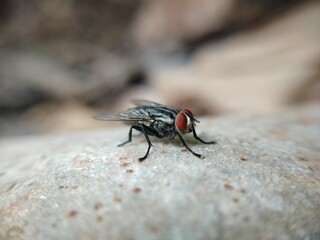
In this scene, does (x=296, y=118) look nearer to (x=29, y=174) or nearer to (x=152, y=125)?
(x=152, y=125)

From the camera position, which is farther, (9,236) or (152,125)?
(152,125)

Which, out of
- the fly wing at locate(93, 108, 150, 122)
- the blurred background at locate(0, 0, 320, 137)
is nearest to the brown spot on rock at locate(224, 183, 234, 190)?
the fly wing at locate(93, 108, 150, 122)

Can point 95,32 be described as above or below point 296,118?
above

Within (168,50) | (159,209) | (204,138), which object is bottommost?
(159,209)

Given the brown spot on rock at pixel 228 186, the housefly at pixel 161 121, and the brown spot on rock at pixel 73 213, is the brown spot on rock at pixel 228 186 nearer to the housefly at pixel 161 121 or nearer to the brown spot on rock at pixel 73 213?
the housefly at pixel 161 121

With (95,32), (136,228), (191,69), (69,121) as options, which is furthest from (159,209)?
(95,32)

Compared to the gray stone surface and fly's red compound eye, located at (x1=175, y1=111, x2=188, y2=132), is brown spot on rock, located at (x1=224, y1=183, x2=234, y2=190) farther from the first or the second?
fly's red compound eye, located at (x1=175, y1=111, x2=188, y2=132)

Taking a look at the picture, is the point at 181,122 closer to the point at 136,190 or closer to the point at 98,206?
the point at 136,190
